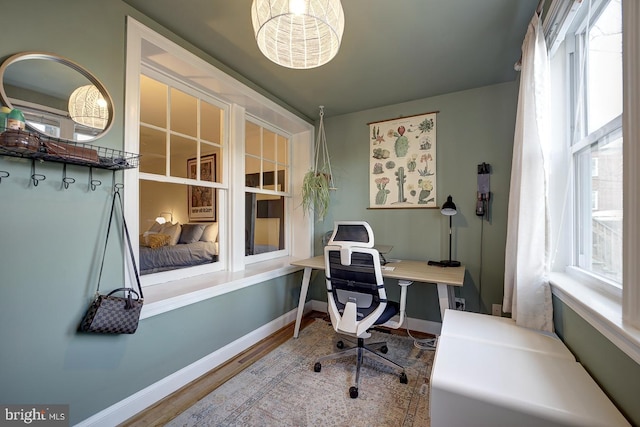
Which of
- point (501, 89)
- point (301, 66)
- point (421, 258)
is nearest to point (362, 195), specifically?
point (421, 258)

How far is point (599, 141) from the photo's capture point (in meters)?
1.16

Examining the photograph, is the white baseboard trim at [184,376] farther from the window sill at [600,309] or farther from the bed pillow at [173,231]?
the window sill at [600,309]

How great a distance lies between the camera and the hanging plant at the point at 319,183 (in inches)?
111

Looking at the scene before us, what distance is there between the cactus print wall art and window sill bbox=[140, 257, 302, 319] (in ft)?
4.70

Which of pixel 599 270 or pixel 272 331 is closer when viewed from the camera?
pixel 599 270

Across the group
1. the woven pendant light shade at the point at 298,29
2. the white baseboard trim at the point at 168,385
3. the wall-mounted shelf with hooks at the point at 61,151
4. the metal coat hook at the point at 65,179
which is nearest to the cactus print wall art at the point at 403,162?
the woven pendant light shade at the point at 298,29

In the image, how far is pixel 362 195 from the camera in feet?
10.0

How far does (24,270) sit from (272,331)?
6.18 feet

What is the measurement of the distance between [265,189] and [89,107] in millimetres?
1697

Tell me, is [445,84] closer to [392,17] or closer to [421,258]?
[392,17]

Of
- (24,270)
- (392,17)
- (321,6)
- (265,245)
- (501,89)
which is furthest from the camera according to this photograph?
(265,245)

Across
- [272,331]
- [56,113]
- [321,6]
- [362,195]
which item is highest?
[321,6]

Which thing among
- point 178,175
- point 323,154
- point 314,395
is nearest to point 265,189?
point 323,154

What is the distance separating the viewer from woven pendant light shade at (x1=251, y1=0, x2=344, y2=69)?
101 cm
